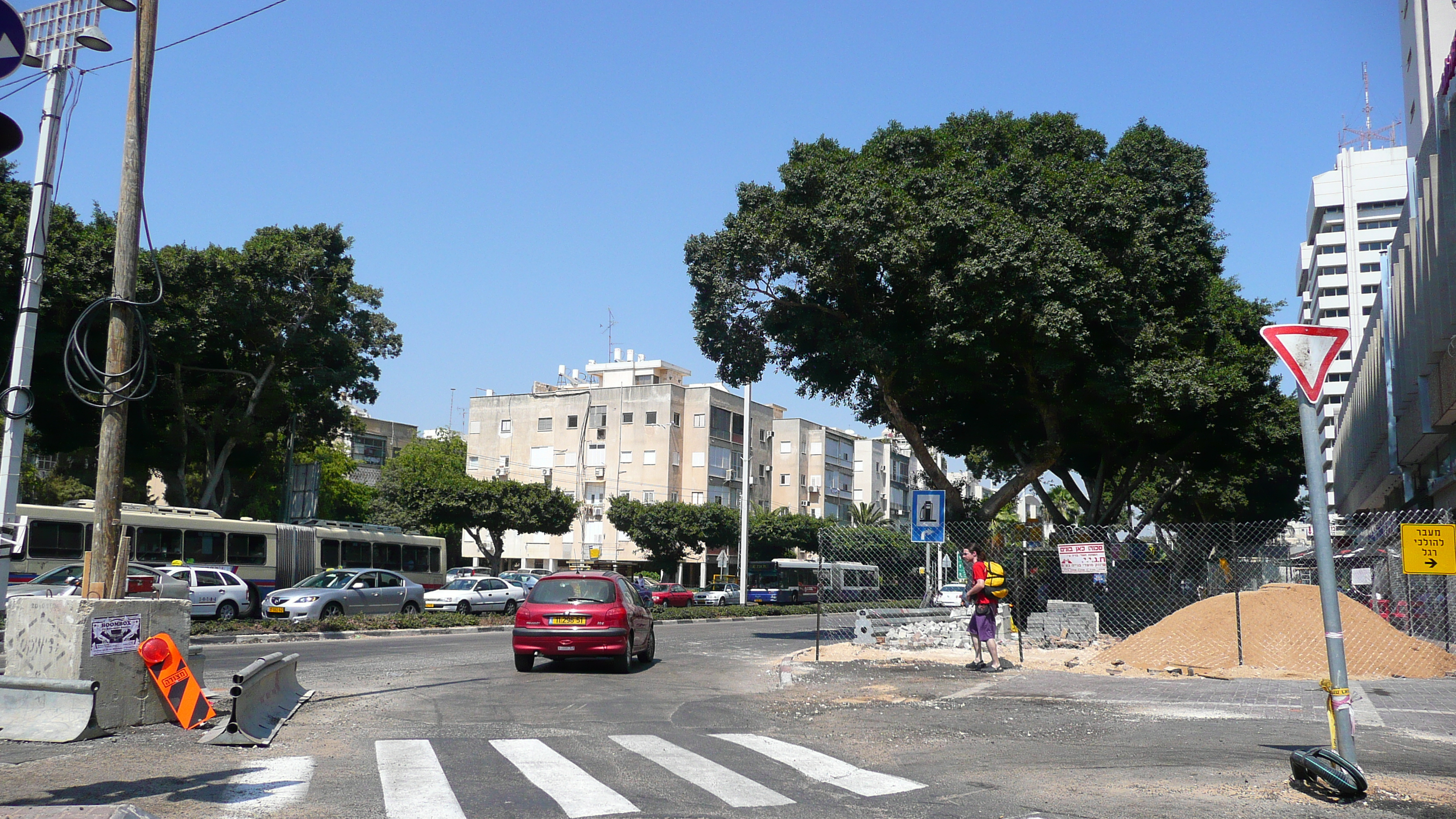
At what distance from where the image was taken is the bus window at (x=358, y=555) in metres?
37.4

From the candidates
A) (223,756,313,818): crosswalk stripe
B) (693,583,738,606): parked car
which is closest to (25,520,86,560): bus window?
(223,756,313,818): crosswalk stripe

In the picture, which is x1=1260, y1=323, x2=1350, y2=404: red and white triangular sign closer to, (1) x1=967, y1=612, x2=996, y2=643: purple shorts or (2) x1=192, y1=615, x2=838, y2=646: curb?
(1) x1=967, y1=612, x2=996, y2=643: purple shorts

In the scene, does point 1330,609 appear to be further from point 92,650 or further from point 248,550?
point 248,550

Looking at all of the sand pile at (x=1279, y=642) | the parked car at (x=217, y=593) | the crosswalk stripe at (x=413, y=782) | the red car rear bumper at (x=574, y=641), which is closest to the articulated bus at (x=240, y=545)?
the parked car at (x=217, y=593)

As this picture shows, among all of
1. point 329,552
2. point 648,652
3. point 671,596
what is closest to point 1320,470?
point 648,652

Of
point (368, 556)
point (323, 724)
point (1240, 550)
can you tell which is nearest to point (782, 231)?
point (1240, 550)

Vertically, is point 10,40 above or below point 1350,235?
below

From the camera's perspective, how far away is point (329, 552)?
120ft

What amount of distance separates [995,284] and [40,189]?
17.2m

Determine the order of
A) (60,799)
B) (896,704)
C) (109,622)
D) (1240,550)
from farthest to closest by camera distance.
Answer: (1240,550), (896,704), (109,622), (60,799)

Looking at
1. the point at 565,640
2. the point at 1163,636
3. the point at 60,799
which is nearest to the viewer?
the point at 60,799

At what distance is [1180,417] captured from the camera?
28.3 meters

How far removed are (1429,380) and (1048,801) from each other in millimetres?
23180

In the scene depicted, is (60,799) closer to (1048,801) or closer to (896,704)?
(1048,801)
